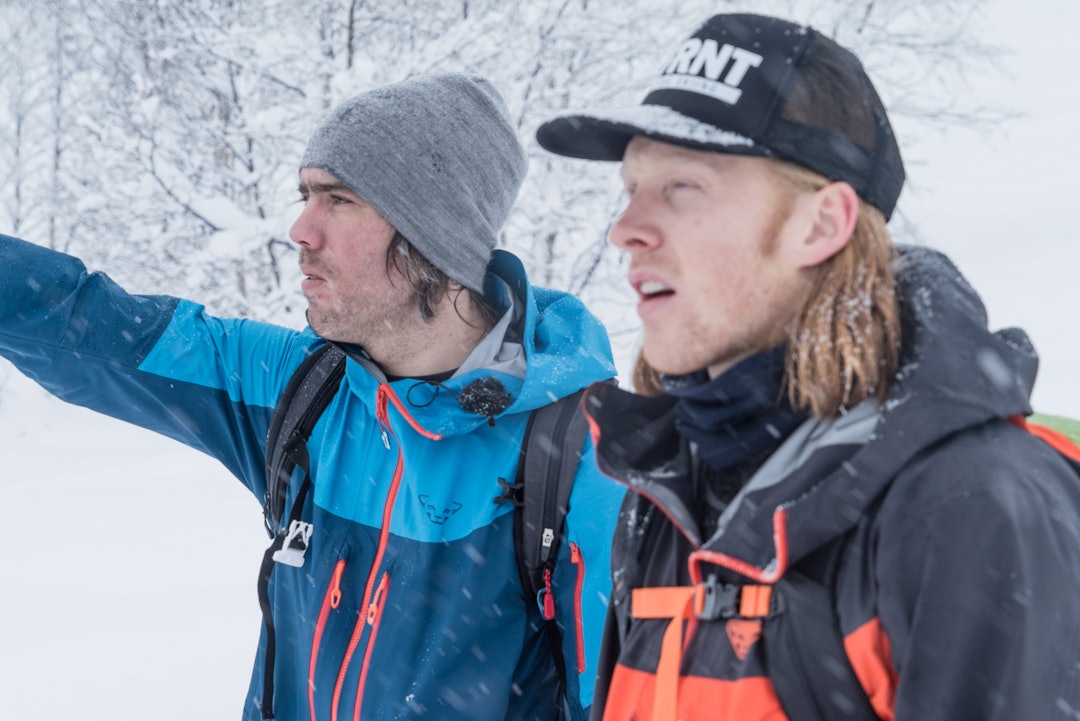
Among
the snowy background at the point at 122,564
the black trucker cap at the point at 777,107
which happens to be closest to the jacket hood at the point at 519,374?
the black trucker cap at the point at 777,107

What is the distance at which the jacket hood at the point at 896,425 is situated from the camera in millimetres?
1112

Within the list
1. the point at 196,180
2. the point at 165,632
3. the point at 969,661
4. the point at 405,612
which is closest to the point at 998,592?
the point at 969,661

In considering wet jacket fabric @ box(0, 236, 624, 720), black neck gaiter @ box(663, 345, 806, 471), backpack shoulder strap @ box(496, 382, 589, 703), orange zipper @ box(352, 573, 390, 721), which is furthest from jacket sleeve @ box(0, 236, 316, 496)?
black neck gaiter @ box(663, 345, 806, 471)

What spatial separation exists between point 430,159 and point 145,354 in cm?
99

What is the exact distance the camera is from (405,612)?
2.15 m

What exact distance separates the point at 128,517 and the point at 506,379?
5237mm

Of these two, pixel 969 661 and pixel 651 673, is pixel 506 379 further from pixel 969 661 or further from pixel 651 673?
pixel 969 661

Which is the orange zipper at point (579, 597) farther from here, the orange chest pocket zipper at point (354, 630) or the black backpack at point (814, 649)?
the black backpack at point (814, 649)

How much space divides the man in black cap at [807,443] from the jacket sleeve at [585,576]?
0.47 meters

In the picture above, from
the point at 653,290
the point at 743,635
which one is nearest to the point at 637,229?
the point at 653,290

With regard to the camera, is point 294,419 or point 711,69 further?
point 294,419

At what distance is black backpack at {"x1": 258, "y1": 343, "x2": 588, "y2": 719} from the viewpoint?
2109 millimetres

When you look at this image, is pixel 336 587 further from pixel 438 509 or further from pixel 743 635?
pixel 743 635

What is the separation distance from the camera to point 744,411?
133 centimetres
